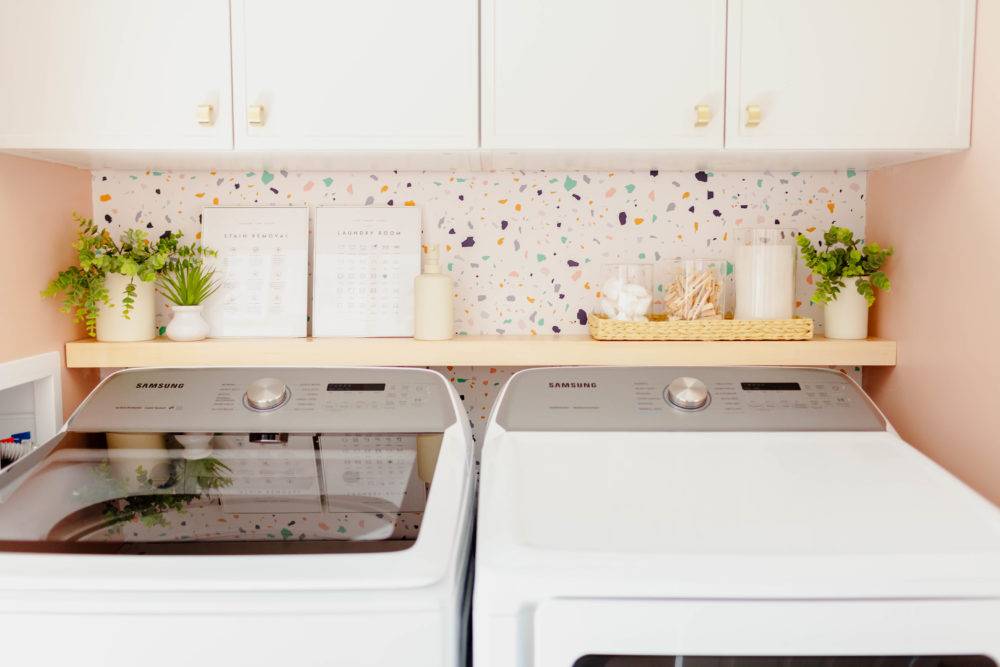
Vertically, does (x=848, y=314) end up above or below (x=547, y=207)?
below

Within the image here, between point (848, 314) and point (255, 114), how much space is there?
1.41 metres

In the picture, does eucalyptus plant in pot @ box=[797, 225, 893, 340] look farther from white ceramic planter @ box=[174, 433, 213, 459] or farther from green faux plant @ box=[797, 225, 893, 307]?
white ceramic planter @ box=[174, 433, 213, 459]

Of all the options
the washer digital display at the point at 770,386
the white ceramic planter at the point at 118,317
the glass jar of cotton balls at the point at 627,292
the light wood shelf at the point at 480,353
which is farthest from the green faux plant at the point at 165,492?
the washer digital display at the point at 770,386

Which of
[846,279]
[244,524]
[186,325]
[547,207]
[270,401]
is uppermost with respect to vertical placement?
[547,207]

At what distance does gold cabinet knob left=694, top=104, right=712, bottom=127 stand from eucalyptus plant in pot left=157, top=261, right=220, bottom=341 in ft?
4.02

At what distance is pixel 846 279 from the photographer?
1779 mm

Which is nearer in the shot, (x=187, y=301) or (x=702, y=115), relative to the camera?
(x=702, y=115)

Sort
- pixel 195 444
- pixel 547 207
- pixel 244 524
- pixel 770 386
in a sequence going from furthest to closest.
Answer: pixel 547 207
pixel 770 386
pixel 195 444
pixel 244 524

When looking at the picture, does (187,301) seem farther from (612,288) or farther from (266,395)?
(612,288)

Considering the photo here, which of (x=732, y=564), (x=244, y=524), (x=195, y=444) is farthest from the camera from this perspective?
(x=195, y=444)

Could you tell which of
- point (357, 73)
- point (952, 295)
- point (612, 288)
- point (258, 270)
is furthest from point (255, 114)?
point (952, 295)

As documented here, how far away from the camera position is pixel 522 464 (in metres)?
1.31

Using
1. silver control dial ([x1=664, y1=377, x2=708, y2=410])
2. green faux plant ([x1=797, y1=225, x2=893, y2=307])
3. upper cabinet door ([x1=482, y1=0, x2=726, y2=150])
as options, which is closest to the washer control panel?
silver control dial ([x1=664, y1=377, x2=708, y2=410])

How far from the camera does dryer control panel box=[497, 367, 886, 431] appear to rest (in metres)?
1.50
